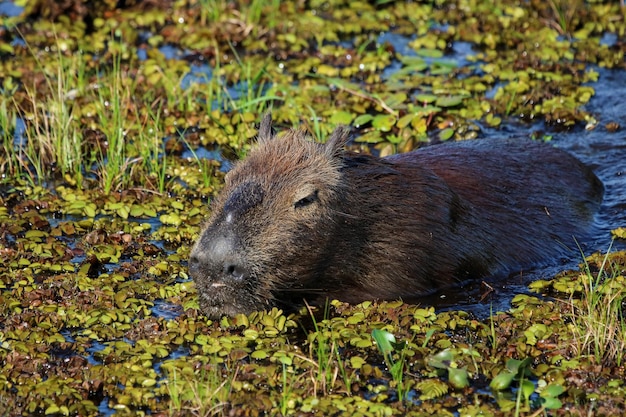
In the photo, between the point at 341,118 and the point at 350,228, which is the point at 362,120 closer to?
the point at 341,118

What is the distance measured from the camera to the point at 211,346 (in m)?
6.27

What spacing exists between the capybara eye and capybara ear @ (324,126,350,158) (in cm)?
34

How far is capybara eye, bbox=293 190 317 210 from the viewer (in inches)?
260

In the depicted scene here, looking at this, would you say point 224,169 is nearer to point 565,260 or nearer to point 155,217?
point 155,217

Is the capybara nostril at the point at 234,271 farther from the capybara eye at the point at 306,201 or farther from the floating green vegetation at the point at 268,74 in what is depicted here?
the floating green vegetation at the point at 268,74

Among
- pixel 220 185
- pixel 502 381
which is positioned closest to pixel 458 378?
pixel 502 381

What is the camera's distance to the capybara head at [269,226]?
20.3 feet

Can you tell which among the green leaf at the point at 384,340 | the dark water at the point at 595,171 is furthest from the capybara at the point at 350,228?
the green leaf at the point at 384,340

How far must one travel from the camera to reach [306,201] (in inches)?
261

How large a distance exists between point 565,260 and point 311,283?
89.1 inches

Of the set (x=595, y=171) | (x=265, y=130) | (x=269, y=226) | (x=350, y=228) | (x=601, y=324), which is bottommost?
Result: (x=595, y=171)

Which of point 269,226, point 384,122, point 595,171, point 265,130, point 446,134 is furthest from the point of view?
point 384,122

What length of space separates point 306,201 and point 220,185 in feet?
7.85

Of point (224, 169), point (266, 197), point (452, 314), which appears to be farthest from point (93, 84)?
point (452, 314)
